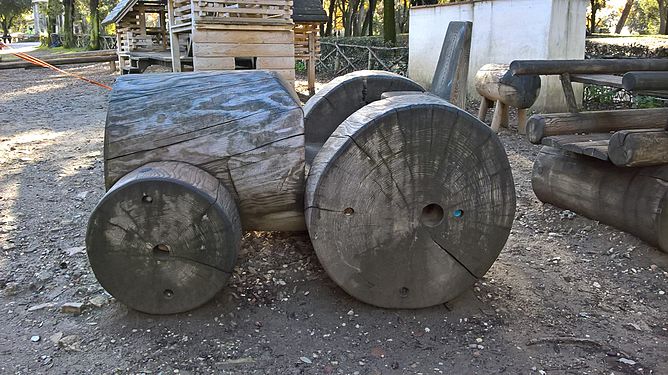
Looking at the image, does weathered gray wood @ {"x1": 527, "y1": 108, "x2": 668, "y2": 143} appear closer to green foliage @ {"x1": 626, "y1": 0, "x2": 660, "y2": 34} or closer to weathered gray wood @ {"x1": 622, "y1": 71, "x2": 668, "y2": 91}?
weathered gray wood @ {"x1": 622, "y1": 71, "x2": 668, "y2": 91}

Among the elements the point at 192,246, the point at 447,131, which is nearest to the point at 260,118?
the point at 192,246

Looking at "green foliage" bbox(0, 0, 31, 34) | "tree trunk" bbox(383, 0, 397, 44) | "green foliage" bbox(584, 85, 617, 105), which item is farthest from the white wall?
"green foliage" bbox(0, 0, 31, 34)

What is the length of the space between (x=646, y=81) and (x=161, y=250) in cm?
320

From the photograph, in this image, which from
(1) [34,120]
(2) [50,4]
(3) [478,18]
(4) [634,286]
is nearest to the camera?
(4) [634,286]

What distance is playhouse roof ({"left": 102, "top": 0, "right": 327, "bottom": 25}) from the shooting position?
566 inches

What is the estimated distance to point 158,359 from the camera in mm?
2789

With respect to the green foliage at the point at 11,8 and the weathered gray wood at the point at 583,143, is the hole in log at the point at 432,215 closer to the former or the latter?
the weathered gray wood at the point at 583,143

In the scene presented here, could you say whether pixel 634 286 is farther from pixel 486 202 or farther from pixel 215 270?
pixel 215 270

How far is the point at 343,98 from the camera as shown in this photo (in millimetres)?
4461

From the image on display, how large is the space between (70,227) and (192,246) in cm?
217

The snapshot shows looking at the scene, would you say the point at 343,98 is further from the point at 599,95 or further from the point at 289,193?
the point at 599,95

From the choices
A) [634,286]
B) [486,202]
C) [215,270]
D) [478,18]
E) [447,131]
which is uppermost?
[478,18]

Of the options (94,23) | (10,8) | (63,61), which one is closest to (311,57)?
(63,61)

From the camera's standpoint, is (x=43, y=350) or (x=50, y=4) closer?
(x=43, y=350)
